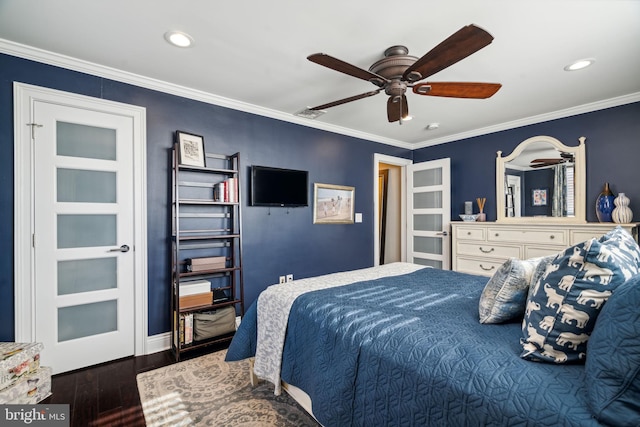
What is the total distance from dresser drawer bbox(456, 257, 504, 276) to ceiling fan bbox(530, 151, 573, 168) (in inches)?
51.9

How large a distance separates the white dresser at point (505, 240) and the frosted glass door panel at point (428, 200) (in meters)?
0.56

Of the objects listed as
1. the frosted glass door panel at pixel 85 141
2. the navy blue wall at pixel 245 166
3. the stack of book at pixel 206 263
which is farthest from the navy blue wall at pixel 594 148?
the frosted glass door panel at pixel 85 141

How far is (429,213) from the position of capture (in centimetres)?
479

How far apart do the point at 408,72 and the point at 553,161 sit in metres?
2.85

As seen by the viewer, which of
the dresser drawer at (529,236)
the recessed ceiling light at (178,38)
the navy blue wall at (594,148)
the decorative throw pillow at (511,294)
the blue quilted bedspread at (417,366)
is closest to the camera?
the blue quilted bedspread at (417,366)

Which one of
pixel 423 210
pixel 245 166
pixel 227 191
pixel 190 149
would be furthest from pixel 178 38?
pixel 423 210

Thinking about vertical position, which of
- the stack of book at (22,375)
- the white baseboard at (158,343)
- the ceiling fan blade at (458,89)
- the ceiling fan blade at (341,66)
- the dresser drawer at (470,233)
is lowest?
the white baseboard at (158,343)

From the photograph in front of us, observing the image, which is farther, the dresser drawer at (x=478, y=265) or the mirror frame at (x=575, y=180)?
the dresser drawer at (x=478, y=265)

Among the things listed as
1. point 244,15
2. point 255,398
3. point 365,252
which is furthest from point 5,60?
point 365,252

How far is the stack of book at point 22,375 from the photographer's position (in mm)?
1805

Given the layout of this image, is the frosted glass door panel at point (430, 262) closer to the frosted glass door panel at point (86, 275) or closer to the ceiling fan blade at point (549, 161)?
the ceiling fan blade at point (549, 161)

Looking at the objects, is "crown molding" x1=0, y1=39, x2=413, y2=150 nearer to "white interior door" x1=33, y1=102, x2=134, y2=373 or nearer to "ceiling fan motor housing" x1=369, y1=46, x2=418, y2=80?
"white interior door" x1=33, y1=102, x2=134, y2=373

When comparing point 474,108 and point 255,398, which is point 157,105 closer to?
point 255,398

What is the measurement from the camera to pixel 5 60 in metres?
2.23
